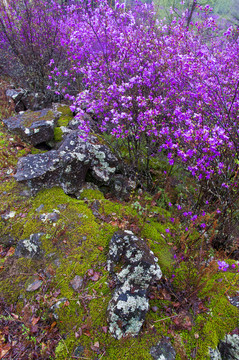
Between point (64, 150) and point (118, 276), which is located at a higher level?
point (64, 150)

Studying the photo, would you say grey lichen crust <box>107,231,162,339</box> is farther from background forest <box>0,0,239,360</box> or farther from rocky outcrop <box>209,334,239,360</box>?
rocky outcrop <box>209,334,239,360</box>

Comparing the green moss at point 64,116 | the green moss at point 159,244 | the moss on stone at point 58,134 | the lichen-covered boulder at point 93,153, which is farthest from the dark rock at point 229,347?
the green moss at point 64,116

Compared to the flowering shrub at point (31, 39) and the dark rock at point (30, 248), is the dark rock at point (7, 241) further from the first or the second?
the flowering shrub at point (31, 39)

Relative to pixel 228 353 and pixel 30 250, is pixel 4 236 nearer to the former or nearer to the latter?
pixel 30 250

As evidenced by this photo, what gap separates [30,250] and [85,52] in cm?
591

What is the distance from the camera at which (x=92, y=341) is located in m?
2.18

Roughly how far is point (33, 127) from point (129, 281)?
4.24 m

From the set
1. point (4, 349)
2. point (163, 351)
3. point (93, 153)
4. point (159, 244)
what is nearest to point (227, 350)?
point (163, 351)

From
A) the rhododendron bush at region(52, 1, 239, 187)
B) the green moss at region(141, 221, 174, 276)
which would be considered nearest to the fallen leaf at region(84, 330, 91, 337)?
the green moss at region(141, 221, 174, 276)

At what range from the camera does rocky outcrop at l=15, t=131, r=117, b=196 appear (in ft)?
12.7

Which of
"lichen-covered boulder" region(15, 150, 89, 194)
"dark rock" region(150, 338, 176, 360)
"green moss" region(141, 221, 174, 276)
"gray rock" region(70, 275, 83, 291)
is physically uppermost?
"lichen-covered boulder" region(15, 150, 89, 194)

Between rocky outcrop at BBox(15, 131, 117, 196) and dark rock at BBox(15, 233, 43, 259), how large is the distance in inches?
40.7

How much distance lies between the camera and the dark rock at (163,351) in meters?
2.10

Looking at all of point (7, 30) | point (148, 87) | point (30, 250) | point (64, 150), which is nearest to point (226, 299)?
point (30, 250)
